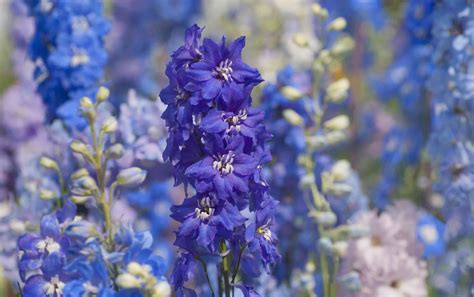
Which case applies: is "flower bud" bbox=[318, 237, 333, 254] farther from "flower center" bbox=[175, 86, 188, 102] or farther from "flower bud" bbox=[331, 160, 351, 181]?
"flower center" bbox=[175, 86, 188, 102]

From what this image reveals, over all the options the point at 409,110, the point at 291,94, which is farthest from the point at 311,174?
the point at 409,110

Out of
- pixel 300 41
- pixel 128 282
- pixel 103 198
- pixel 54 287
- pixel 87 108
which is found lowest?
pixel 128 282

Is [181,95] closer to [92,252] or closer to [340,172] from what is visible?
[92,252]

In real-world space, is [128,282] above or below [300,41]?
below

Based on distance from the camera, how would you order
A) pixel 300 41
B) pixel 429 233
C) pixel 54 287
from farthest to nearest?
pixel 429 233, pixel 300 41, pixel 54 287

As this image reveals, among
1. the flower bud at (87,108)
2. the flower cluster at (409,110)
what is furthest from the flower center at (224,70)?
the flower cluster at (409,110)

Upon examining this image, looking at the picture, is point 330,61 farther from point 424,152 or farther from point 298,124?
point 424,152

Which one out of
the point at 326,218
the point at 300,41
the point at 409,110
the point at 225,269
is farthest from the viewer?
the point at 409,110
